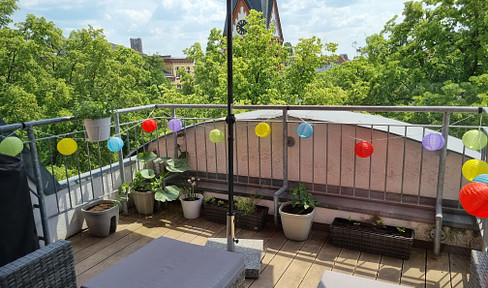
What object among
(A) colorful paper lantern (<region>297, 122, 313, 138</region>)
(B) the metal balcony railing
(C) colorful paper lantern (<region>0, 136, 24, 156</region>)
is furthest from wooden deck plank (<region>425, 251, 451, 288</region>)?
(C) colorful paper lantern (<region>0, 136, 24, 156</region>)

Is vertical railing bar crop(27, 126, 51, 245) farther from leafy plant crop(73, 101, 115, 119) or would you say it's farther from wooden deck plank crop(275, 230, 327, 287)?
wooden deck plank crop(275, 230, 327, 287)

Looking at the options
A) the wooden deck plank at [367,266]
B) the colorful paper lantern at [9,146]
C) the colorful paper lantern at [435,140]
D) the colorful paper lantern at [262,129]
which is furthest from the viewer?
the colorful paper lantern at [262,129]

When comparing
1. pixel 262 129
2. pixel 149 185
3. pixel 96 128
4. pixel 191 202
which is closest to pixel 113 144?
pixel 96 128

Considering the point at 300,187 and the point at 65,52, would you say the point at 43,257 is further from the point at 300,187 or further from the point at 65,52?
the point at 65,52

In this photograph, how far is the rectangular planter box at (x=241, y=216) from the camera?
11.2 feet

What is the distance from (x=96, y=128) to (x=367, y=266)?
265cm

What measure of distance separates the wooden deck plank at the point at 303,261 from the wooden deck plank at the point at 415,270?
0.71 meters

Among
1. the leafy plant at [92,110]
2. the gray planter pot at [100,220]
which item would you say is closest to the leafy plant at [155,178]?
the gray planter pot at [100,220]

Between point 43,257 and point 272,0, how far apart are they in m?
41.9

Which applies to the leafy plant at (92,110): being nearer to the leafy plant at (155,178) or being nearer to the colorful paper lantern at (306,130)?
the leafy plant at (155,178)

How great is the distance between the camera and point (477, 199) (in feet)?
4.77

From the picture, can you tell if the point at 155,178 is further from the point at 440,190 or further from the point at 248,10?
the point at 248,10

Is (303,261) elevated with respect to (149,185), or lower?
lower

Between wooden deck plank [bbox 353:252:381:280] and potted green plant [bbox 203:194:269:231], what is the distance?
1.02 meters
